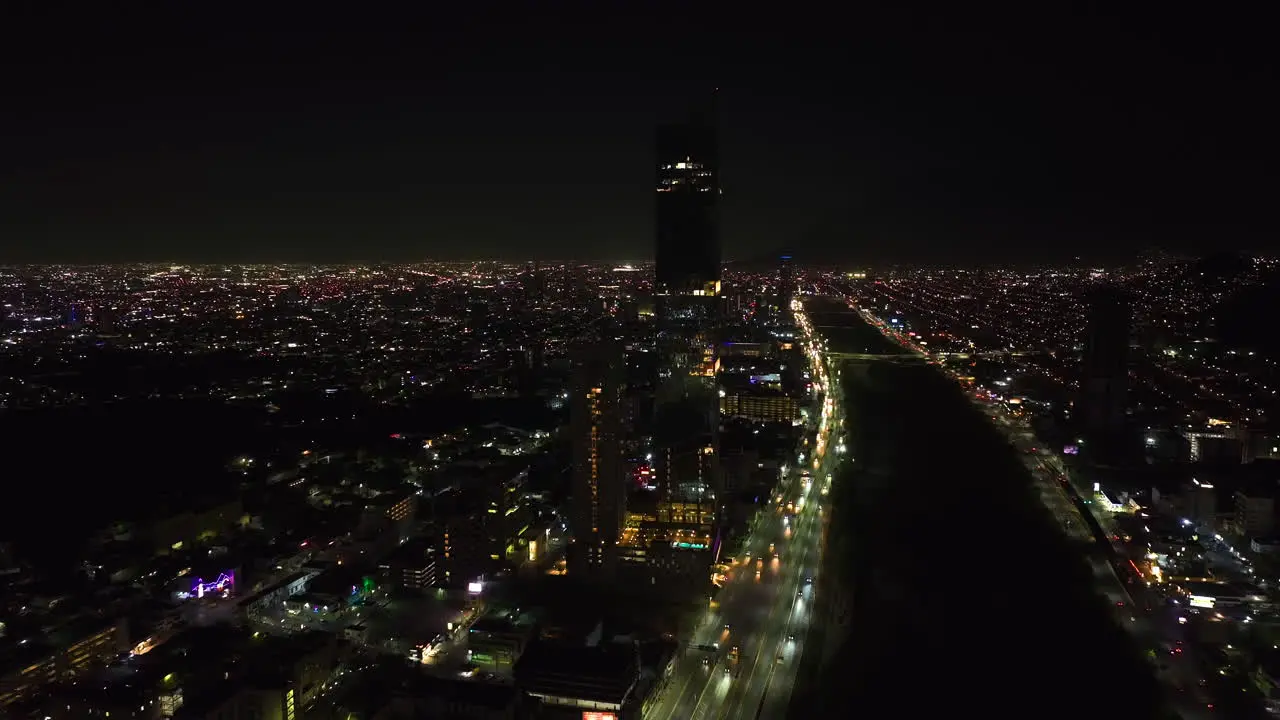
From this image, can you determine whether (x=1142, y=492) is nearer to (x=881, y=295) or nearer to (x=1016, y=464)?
(x=1016, y=464)

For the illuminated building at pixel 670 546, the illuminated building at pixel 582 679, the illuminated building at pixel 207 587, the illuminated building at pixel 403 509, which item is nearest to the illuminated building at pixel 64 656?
the illuminated building at pixel 207 587

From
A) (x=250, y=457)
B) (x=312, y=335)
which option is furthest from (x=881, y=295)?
(x=250, y=457)

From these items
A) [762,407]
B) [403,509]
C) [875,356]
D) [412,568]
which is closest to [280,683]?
[412,568]

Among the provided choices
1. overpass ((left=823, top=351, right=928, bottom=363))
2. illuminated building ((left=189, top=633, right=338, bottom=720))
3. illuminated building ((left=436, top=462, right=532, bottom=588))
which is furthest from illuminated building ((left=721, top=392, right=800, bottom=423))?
illuminated building ((left=189, top=633, right=338, bottom=720))

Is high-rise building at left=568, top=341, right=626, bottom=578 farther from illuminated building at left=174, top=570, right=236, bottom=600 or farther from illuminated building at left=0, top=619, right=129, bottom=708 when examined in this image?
illuminated building at left=0, top=619, right=129, bottom=708

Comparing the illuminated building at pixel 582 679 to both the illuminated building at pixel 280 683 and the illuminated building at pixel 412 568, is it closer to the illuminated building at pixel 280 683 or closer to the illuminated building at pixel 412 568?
the illuminated building at pixel 280 683
